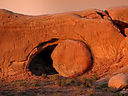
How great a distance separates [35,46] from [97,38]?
332 centimetres

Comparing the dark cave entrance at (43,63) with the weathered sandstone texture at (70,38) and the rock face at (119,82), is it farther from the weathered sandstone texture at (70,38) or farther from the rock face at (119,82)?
the rock face at (119,82)

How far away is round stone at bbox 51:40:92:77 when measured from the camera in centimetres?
1045

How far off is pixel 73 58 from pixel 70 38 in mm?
1146

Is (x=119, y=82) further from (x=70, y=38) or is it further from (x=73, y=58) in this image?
(x=70, y=38)

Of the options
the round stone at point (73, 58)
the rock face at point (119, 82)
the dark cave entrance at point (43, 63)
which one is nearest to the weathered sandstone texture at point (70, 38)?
the round stone at point (73, 58)

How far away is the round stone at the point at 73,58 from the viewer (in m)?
10.4

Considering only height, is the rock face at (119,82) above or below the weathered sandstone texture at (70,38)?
below

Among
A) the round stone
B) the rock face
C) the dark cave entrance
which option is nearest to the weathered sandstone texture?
the round stone

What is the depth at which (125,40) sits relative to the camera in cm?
1036

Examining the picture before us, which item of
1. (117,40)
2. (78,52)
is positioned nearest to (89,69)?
(78,52)

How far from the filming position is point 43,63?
42.5 feet

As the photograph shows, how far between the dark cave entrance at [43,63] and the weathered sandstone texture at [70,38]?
1315mm

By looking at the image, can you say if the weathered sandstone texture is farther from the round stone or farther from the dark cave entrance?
the dark cave entrance

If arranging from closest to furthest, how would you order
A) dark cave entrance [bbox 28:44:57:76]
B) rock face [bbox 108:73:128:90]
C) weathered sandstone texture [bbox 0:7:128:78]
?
rock face [bbox 108:73:128:90], weathered sandstone texture [bbox 0:7:128:78], dark cave entrance [bbox 28:44:57:76]
